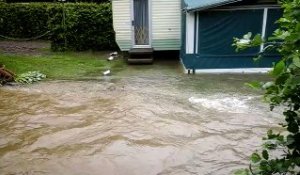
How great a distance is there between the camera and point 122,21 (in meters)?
11.6

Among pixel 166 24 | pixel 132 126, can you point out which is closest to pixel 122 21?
pixel 166 24

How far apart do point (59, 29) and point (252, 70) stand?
301 inches

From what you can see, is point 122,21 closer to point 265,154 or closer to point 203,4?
point 203,4

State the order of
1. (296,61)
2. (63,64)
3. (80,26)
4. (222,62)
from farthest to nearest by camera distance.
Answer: (80,26) → (63,64) → (222,62) → (296,61)

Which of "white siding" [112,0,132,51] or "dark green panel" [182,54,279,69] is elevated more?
"white siding" [112,0,132,51]

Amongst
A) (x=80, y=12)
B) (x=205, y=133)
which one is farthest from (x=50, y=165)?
(x=80, y=12)

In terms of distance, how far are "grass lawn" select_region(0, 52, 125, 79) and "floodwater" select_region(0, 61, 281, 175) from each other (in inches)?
37.3

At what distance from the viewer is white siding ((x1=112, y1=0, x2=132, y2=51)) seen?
11.5m

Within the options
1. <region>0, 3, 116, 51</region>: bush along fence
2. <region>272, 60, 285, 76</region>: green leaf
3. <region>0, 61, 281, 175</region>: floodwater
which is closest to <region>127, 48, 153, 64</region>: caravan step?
<region>0, 61, 281, 175</region>: floodwater

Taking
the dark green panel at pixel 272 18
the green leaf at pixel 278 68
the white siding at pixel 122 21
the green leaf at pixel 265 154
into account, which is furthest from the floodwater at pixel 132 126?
the green leaf at pixel 278 68

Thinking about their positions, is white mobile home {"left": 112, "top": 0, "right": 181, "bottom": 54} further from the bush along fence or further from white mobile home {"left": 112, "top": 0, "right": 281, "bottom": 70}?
the bush along fence

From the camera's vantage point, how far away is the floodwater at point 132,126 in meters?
5.09

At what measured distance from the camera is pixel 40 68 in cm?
1088

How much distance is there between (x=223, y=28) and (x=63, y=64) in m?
5.43
